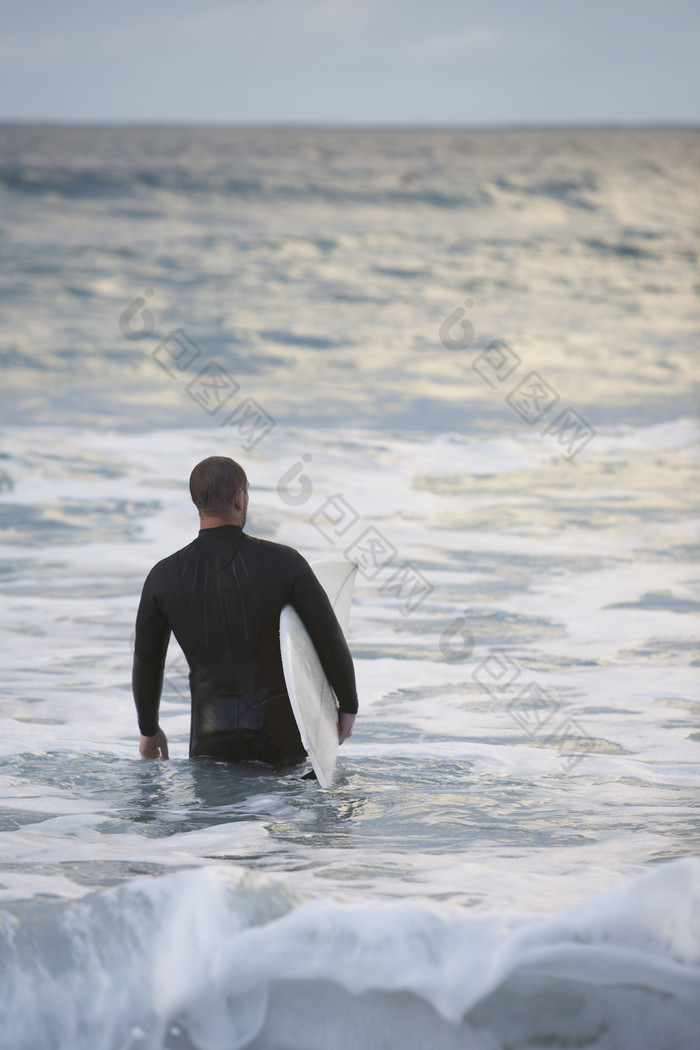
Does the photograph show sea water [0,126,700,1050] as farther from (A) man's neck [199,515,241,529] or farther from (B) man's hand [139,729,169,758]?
(A) man's neck [199,515,241,529]

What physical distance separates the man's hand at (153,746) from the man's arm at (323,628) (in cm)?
69

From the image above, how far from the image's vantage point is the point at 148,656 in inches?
154

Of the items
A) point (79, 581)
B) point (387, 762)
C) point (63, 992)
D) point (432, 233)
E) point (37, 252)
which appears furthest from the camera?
point (432, 233)

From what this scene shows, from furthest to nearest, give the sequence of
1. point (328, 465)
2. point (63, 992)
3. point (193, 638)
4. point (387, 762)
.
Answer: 1. point (328, 465)
2. point (387, 762)
3. point (193, 638)
4. point (63, 992)

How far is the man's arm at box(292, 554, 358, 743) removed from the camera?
12.6 feet

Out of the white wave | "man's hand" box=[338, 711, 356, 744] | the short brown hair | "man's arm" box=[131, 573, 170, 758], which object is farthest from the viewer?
"man's hand" box=[338, 711, 356, 744]

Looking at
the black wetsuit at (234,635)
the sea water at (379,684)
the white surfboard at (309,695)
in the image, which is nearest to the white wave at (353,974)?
the sea water at (379,684)

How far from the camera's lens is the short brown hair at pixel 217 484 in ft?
12.4

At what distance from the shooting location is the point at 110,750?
15.5 feet

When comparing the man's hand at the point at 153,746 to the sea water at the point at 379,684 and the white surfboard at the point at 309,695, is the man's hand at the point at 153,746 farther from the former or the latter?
the white surfboard at the point at 309,695

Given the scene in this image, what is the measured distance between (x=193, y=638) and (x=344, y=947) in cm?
136

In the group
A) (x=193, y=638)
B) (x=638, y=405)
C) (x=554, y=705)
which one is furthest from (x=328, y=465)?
(x=193, y=638)

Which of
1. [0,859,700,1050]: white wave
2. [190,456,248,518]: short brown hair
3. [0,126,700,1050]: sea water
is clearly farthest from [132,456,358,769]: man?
[0,859,700,1050]: white wave

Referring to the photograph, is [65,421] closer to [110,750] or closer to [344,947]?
[110,750]
